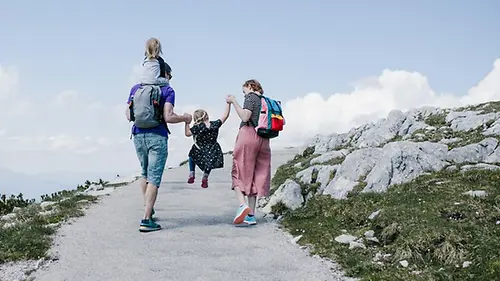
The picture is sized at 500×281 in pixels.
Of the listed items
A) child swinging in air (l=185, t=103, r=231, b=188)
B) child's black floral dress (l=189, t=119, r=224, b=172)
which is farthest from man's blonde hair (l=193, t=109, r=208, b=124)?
child's black floral dress (l=189, t=119, r=224, b=172)

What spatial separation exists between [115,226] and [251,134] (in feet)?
11.0

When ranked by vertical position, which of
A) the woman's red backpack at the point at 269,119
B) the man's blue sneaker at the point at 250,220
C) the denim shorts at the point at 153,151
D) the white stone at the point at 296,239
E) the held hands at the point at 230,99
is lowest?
the white stone at the point at 296,239

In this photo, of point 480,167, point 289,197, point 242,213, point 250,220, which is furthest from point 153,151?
point 480,167

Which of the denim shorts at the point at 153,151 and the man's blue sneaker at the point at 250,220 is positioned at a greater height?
the denim shorts at the point at 153,151

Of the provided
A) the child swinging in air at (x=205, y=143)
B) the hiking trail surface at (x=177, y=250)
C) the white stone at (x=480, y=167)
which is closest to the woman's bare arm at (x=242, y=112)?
the child swinging in air at (x=205, y=143)

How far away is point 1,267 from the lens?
24.0 ft

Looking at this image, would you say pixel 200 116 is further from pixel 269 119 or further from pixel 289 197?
pixel 289 197

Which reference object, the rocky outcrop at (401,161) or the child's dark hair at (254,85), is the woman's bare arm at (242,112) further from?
the rocky outcrop at (401,161)

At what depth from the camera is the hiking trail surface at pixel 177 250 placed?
716cm

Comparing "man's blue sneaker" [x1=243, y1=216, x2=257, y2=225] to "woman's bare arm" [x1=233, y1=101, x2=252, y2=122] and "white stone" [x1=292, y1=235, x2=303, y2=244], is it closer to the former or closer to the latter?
"white stone" [x1=292, y1=235, x2=303, y2=244]

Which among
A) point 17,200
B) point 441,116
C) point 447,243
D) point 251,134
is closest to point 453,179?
point 447,243

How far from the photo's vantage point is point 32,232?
9.04 metres

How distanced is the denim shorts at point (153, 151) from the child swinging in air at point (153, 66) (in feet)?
3.30

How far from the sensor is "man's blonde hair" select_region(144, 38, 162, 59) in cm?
927
